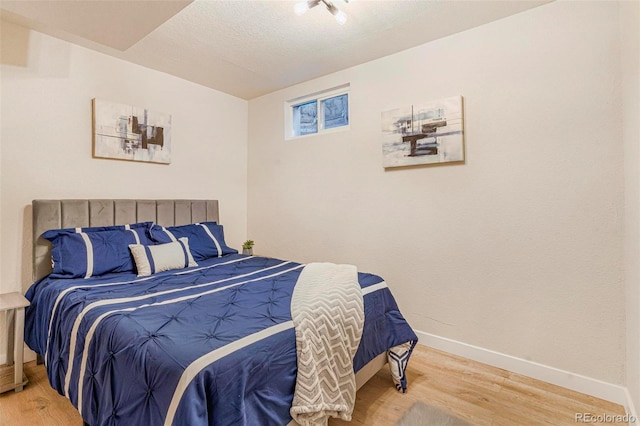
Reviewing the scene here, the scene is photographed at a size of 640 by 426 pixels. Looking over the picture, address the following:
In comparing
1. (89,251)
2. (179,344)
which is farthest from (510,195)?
(89,251)

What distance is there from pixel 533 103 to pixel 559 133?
0.28 metres

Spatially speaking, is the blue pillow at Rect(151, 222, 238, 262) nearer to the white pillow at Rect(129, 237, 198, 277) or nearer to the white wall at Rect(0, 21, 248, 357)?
the white pillow at Rect(129, 237, 198, 277)

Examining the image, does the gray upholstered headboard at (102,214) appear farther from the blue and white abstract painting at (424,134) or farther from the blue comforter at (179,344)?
the blue and white abstract painting at (424,134)

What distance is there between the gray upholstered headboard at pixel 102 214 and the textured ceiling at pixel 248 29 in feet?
4.25

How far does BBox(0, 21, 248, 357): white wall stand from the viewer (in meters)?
2.33

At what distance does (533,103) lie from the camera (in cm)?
217

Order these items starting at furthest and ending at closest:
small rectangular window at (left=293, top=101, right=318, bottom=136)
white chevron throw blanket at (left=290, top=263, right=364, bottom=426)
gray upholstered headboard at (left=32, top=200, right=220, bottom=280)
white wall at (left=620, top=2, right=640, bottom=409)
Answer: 1. small rectangular window at (left=293, top=101, right=318, bottom=136)
2. gray upholstered headboard at (left=32, top=200, right=220, bottom=280)
3. white wall at (left=620, top=2, right=640, bottom=409)
4. white chevron throw blanket at (left=290, top=263, right=364, bottom=426)

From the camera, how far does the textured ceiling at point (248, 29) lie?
1.68m

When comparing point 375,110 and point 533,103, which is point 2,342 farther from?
point 533,103

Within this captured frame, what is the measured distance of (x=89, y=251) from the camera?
232 cm

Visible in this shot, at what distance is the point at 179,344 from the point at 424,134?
2.34 m

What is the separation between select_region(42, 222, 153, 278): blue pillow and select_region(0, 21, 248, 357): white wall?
376mm

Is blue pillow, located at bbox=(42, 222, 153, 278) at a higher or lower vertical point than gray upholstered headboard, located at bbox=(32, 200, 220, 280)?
lower

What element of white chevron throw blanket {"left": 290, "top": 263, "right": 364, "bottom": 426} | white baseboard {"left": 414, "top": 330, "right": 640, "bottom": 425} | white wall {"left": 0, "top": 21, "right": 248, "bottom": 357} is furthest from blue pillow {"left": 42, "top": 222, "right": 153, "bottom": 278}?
white baseboard {"left": 414, "top": 330, "right": 640, "bottom": 425}
